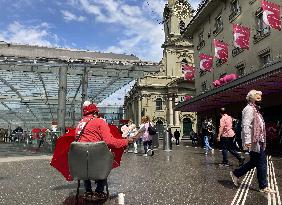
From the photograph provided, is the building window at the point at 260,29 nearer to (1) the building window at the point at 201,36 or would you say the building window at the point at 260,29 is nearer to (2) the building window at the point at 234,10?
(2) the building window at the point at 234,10

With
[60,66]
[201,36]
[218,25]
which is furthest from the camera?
[201,36]

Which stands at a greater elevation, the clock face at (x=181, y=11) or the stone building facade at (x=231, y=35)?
the clock face at (x=181, y=11)

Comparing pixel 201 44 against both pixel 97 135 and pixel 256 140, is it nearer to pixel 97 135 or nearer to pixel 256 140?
pixel 256 140

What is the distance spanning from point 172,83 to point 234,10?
3860cm

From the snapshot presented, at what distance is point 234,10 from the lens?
25438 mm

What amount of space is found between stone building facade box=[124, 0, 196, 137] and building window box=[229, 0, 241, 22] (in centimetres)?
3804

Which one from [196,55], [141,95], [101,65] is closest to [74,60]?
[101,65]

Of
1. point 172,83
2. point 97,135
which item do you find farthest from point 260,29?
point 172,83

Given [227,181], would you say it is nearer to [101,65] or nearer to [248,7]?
[101,65]

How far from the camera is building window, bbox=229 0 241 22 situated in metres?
24.8

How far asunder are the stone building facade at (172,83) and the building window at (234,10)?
38.0 m

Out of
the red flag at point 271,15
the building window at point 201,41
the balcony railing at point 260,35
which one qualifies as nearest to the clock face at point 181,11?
the building window at point 201,41

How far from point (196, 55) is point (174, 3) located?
33281 millimetres

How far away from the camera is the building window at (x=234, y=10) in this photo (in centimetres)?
2482
